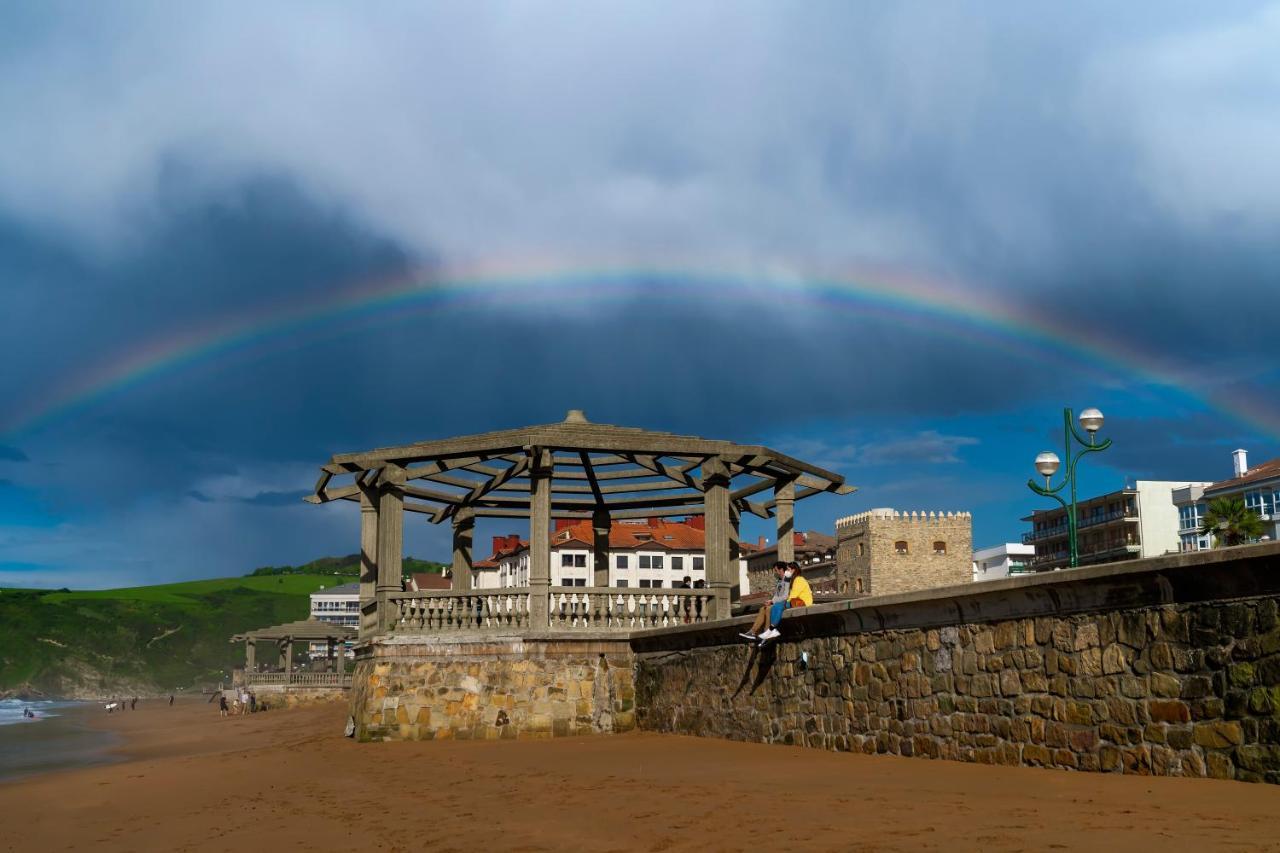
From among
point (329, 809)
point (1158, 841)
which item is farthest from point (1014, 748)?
point (329, 809)

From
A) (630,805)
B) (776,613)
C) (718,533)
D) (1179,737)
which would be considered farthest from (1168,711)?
(718,533)

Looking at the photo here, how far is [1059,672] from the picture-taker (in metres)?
8.70

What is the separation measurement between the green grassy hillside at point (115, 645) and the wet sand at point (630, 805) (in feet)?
560

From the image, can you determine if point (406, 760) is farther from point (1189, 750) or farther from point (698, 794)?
point (1189, 750)

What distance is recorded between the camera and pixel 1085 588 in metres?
8.49

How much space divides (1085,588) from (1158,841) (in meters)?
2.79

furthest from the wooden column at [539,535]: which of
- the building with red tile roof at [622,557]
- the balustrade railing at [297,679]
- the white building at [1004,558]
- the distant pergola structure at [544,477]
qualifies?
the white building at [1004,558]

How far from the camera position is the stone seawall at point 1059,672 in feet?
23.9

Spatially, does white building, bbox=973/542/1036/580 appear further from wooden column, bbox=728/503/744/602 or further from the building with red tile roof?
wooden column, bbox=728/503/744/602

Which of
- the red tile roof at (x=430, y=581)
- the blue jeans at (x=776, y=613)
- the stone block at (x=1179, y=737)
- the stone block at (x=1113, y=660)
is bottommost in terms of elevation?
the stone block at (x=1179, y=737)

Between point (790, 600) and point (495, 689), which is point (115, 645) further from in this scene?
point (790, 600)

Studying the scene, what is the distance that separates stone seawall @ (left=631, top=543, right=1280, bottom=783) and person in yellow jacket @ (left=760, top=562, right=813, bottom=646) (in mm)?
141

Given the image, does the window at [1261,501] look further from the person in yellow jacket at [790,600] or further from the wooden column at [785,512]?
the person in yellow jacket at [790,600]

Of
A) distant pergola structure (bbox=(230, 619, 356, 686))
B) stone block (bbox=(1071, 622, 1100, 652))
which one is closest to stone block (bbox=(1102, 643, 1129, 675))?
stone block (bbox=(1071, 622, 1100, 652))
